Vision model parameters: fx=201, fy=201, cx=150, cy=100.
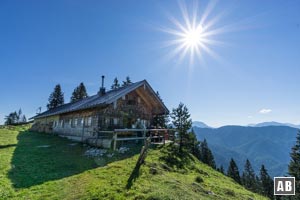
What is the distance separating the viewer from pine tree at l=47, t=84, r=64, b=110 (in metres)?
62.3

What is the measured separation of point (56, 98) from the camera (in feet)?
→ 206

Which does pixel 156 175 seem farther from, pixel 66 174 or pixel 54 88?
pixel 54 88

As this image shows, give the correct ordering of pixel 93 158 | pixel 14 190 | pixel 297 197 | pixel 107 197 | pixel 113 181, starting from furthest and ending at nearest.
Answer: pixel 297 197, pixel 93 158, pixel 113 181, pixel 14 190, pixel 107 197

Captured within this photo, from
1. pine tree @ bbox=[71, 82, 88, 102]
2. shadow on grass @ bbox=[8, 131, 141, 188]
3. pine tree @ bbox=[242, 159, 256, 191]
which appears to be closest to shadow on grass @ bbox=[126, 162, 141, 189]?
shadow on grass @ bbox=[8, 131, 141, 188]

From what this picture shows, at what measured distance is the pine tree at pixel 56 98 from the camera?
62.3 meters

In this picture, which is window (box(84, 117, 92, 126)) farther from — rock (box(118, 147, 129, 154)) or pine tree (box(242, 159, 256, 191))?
pine tree (box(242, 159, 256, 191))

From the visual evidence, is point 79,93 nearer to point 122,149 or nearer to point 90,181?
point 122,149

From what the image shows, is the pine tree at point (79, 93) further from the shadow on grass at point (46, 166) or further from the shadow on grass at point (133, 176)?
the shadow on grass at point (133, 176)

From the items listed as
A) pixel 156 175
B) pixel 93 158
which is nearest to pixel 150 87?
pixel 93 158

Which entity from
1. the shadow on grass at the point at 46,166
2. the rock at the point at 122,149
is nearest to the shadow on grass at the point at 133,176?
the shadow on grass at the point at 46,166

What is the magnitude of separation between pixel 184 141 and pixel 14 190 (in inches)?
608

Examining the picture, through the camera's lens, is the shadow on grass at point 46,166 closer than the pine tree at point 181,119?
Yes

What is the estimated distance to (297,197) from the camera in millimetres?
35938

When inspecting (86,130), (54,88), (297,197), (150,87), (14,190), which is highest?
(54,88)
